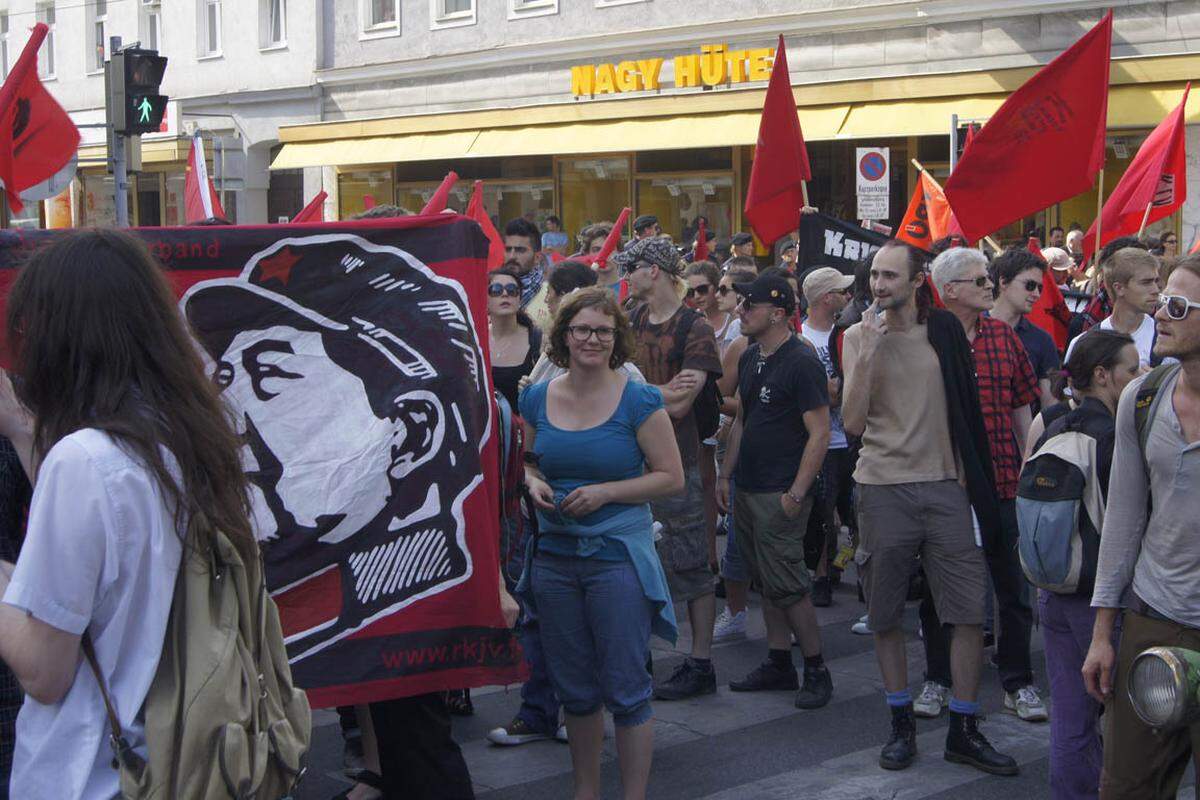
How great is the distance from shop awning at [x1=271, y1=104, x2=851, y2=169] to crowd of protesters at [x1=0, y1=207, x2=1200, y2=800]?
1139cm

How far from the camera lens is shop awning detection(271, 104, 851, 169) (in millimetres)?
20062

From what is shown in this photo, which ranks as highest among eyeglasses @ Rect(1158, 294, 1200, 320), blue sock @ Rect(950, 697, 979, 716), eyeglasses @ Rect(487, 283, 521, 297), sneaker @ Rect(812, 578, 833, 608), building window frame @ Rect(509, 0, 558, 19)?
building window frame @ Rect(509, 0, 558, 19)

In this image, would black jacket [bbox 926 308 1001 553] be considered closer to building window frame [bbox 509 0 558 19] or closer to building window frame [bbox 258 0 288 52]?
building window frame [bbox 509 0 558 19]

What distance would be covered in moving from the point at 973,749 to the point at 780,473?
1575mm

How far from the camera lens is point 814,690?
6.64 metres

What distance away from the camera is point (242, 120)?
2897 centimetres

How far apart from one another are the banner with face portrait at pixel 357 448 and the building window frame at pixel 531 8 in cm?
1958

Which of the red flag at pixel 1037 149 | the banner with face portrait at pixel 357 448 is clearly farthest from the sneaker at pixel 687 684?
the red flag at pixel 1037 149

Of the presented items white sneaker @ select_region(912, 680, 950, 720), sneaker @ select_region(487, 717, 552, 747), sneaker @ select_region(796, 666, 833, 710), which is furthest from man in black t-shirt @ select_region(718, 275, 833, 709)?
sneaker @ select_region(487, 717, 552, 747)

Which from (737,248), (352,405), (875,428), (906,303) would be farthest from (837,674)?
(737,248)

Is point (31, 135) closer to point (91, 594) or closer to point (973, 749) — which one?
point (973, 749)

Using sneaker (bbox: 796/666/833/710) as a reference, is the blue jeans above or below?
above

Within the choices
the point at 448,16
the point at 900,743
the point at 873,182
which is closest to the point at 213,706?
the point at 900,743

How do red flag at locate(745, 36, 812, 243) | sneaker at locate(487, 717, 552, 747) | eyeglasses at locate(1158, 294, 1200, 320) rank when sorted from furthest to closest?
1. red flag at locate(745, 36, 812, 243)
2. sneaker at locate(487, 717, 552, 747)
3. eyeglasses at locate(1158, 294, 1200, 320)
